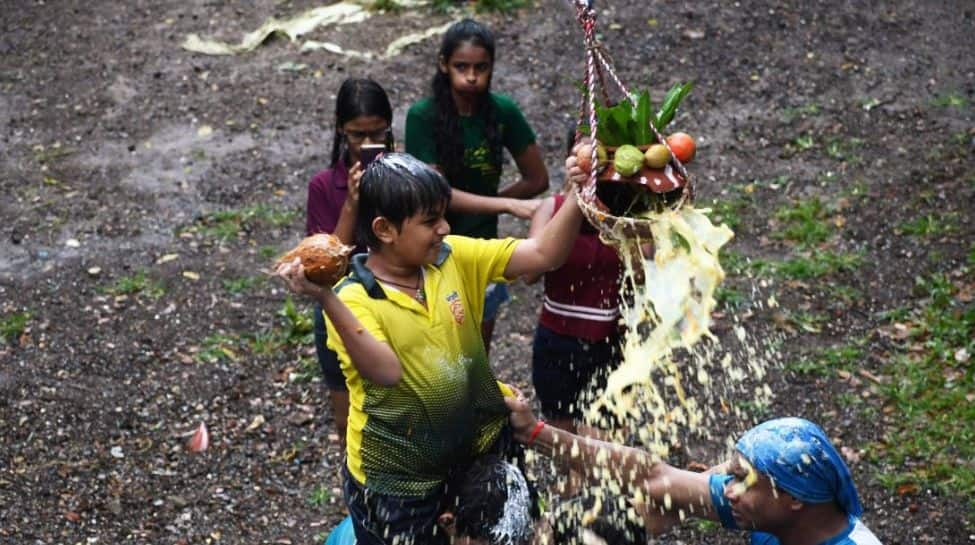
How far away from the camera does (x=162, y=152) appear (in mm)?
8938

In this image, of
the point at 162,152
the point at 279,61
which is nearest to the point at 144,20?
the point at 279,61

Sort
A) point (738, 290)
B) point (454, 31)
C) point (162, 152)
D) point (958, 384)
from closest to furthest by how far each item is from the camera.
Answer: point (454, 31)
point (958, 384)
point (738, 290)
point (162, 152)

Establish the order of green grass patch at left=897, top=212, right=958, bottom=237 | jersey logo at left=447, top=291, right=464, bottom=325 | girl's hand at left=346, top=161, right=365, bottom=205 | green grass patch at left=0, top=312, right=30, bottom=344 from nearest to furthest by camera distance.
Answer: jersey logo at left=447, top=291, right=464, bottom=325
girl's hand at left=346, top=161, right=365, bottom=205
green grass patch at left=0, top=312, right=30, bottom=344
green grass patch at left=897, top=212, right=958, bottom=237

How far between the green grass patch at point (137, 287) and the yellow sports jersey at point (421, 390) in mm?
3828

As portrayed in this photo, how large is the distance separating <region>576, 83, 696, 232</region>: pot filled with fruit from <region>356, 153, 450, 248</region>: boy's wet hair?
490mm

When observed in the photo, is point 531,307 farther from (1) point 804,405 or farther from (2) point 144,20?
(2) point 144,20

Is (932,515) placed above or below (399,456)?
below

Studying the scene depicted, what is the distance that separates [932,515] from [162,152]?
6.26 m

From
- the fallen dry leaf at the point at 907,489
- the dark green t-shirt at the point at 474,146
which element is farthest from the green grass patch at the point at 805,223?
the dark green t-shirt at the point at 474,146

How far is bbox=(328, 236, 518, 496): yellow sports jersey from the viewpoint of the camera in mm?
3531

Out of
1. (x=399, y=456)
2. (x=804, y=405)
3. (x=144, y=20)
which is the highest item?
(x=399, y=456)

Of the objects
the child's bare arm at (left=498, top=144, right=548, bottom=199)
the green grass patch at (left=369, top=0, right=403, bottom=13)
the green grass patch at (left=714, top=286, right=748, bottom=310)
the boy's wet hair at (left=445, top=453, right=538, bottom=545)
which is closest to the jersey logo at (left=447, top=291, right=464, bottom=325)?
the boy's wet hair at (left=445, top=453, right=538, bottom=545)

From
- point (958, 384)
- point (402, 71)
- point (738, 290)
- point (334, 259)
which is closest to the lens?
point (334, 259)

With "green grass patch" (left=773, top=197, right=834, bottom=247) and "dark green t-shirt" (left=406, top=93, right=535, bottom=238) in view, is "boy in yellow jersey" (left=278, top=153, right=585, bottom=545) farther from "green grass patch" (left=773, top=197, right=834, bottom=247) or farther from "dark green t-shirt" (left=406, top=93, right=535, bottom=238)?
"green grass patch" (left=773, top=197, right=834, bottom=247)
